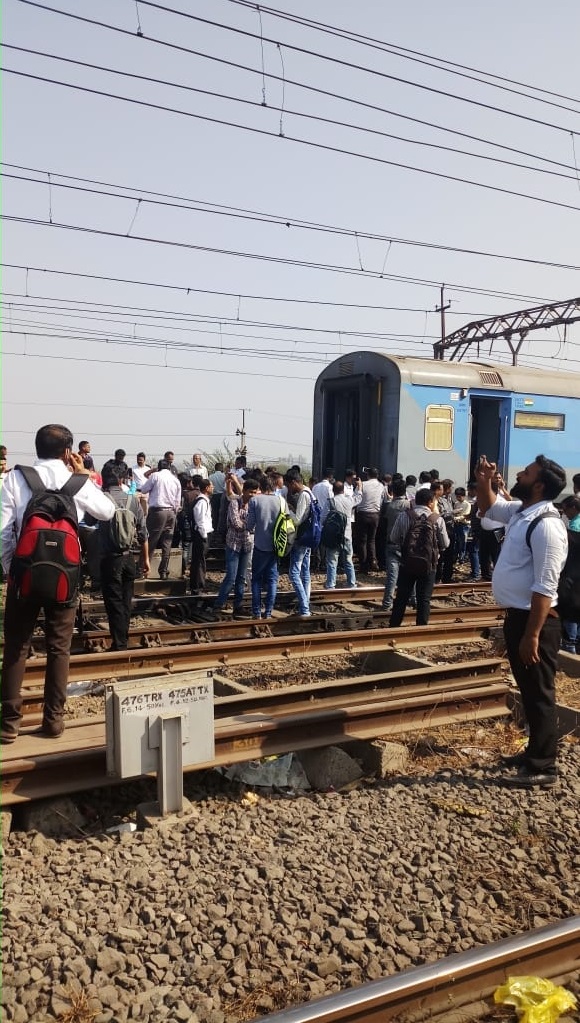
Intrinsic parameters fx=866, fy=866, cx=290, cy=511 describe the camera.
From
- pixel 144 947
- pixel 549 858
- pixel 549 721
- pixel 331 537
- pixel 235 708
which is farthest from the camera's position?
pixel 331 537

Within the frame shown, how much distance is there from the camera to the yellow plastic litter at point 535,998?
3.42 meters

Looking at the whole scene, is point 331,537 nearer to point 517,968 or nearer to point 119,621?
point 119,621

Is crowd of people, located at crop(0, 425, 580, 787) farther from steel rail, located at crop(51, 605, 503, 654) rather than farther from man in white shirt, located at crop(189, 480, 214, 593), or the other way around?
steel rail, located at crop(51, 605, 503, 654)

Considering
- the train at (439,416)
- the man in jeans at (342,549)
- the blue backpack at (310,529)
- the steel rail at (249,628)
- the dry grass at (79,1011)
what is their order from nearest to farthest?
1. the dry grass at (79,1011)
2. the steel rail at (249,628)
3. the blue backpack at (310,529)
4. the man in jeans at (342,549)
5. the train at (439,416)

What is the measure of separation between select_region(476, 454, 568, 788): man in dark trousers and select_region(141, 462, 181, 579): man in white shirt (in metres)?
7.85

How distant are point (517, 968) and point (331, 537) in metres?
8.88

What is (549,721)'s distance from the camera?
18.1 ft

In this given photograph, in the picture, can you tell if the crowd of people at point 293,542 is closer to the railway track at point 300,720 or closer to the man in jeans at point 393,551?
the man in jeans at point 393,551

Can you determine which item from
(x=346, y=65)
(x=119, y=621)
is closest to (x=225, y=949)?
(x=119, y=621)

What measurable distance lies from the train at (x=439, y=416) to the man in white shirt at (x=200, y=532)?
498 cm

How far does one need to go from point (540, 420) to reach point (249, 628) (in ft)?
32.0

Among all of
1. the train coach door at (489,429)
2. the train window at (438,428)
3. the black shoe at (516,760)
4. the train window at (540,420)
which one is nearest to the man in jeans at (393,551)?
the train window at (438,428)

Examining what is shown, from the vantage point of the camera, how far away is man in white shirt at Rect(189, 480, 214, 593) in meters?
11.5

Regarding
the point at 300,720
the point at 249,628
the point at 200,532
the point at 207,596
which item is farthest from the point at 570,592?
the point at 200,532
